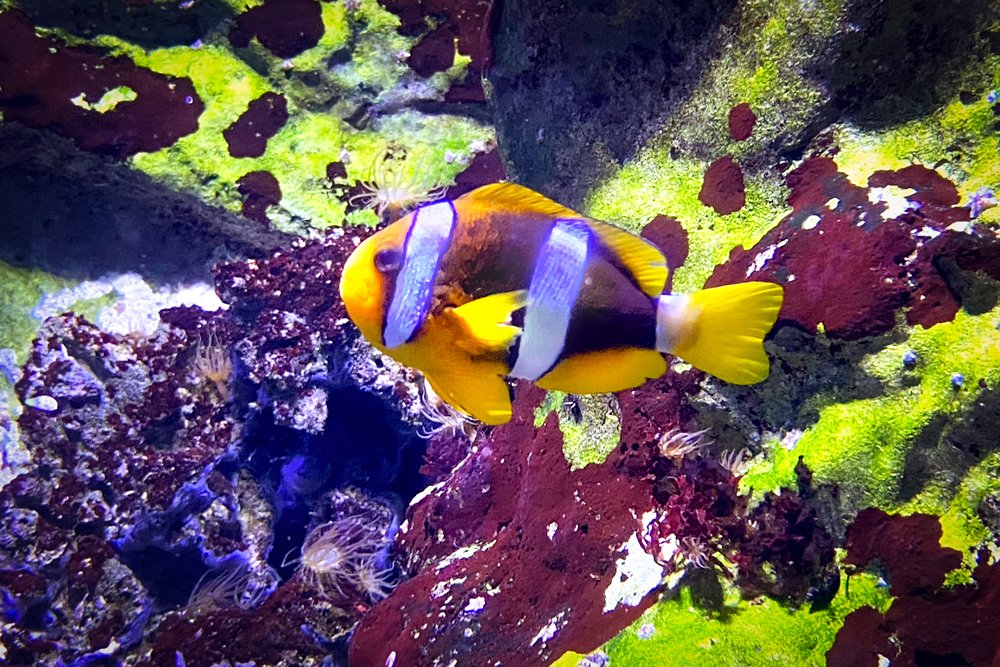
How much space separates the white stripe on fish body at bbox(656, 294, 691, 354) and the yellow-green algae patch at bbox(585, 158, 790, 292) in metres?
1.68

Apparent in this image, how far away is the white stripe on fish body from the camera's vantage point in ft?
6.23

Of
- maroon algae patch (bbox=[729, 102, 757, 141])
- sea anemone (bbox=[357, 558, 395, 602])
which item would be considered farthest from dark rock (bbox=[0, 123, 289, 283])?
maroon algae patch (bbox=[729, 102, 757, 141])

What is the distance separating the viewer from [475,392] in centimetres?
187

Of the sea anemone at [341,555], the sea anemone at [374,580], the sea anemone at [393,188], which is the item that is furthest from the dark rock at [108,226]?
the sea anemone at [374,580]

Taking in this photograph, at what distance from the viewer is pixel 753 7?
3.45 meters

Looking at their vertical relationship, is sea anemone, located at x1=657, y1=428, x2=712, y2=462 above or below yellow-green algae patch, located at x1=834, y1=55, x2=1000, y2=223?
below

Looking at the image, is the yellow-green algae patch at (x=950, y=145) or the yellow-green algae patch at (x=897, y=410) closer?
the yellow-green algae patch at (x=897, y=410)

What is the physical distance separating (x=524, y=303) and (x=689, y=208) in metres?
2.30

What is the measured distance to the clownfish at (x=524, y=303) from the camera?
178 cm

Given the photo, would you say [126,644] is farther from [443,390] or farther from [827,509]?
[827,509]

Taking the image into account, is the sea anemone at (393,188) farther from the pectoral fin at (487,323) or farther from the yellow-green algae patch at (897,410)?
the pectoral fin at (487,323)

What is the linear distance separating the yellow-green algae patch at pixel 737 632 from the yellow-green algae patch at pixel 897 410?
0.41m

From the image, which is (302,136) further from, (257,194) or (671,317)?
(671,317)

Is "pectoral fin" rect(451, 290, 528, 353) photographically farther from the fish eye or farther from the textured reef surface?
the textured reef surface
